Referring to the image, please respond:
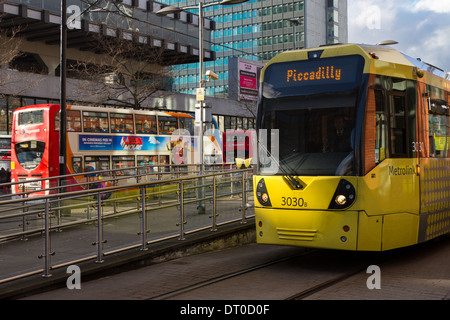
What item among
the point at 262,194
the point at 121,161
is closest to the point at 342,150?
the point at 262,194

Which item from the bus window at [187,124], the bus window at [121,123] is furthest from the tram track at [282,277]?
the bus window at [187,124]

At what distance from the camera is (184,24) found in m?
48.9

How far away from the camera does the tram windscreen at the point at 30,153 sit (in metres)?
24.7

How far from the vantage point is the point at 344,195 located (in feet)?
29.4

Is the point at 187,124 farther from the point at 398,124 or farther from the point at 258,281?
the point at 258,281

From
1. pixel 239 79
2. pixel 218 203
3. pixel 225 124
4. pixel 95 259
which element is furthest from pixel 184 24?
pixel 95 259

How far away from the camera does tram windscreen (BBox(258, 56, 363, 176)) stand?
908 cm

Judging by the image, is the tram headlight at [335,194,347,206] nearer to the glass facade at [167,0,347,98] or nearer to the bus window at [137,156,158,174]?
the bus window at [137,156,158,174]

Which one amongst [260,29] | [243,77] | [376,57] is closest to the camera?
[376,57]

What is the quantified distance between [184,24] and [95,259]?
41017mm

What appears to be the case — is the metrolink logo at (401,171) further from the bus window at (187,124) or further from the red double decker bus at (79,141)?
the bus window at (187,124)

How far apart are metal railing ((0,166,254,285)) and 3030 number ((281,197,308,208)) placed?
8.25ft

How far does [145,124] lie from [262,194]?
62.3 ft
